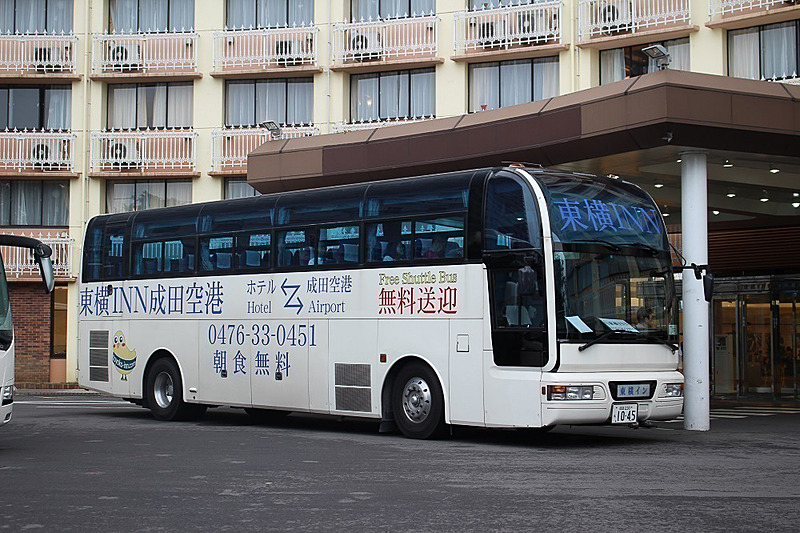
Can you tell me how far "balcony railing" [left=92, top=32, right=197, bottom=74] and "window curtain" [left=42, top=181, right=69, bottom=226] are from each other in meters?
3.82

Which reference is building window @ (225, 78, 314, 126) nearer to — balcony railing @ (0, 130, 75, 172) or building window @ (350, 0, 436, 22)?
building window @ (350, 0, 436, 22)

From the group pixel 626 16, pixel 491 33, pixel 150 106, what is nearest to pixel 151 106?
pixel 150 106

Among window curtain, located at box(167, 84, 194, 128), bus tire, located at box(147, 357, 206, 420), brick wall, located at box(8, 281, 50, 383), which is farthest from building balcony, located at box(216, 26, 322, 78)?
bus tire, located at box(147, 357, 206, 420)

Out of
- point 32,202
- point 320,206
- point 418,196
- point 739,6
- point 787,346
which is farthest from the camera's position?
point 32,202

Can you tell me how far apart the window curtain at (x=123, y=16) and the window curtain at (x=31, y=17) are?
213 centimetres

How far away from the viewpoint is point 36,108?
36938 mm

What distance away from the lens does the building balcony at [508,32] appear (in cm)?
3222

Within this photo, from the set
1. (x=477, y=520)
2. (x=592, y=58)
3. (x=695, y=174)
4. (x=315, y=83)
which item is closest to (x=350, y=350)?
(x=695, y=174)

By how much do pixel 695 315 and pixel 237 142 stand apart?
20.5 meters

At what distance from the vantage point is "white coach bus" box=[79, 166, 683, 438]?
14422mm

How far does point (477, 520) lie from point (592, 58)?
81.5 ft

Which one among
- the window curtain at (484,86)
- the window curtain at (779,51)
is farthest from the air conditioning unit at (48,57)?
the window curtain at (779,51)

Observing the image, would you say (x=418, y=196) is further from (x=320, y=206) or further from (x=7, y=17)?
(x=7, y=17)

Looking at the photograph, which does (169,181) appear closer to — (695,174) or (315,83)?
(315,83)
